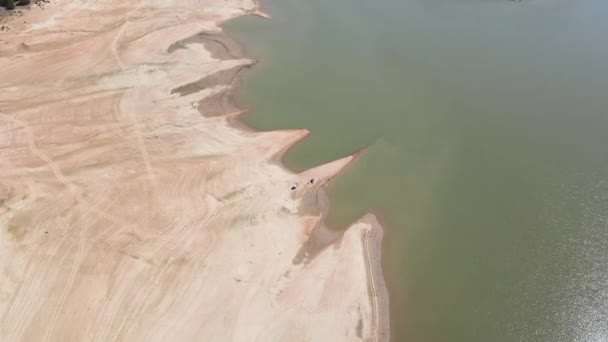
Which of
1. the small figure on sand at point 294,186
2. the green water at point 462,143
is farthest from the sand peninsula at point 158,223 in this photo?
the green water at point 462,143

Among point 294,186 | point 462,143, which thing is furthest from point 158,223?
point 462,143

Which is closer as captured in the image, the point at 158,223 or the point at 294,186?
the point at 158,223

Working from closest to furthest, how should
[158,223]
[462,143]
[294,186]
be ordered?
[158,223], [294,186], [462,143]

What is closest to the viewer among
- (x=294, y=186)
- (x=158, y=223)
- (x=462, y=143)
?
(x=158, y=223)

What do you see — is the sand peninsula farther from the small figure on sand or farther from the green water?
the green water

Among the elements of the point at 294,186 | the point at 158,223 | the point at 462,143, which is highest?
the point at 462,143

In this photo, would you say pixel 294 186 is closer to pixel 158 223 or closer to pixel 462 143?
pixel 158 223

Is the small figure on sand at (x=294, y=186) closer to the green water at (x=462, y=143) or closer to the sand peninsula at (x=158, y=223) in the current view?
the sand peninsula at (x=158, y=223)

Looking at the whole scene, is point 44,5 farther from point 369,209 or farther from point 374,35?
point 369,209

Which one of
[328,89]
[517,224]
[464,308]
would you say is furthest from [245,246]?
[328,89]
